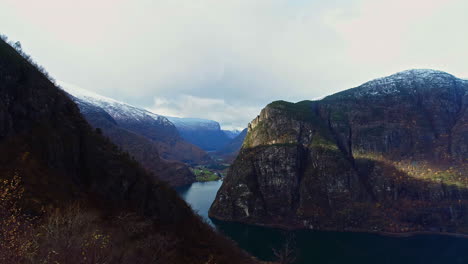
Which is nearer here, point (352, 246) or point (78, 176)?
point (78, 176)

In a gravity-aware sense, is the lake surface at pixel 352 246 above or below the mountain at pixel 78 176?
below

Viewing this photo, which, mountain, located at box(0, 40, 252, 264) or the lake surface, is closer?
mountain, located at box(0, 40, 252, 264)

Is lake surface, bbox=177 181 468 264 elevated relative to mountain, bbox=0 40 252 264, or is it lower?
lower

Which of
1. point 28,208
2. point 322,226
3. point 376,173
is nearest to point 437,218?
point 376,173

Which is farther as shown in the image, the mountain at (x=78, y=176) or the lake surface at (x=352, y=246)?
the lake surface at (x=352, y=246)
